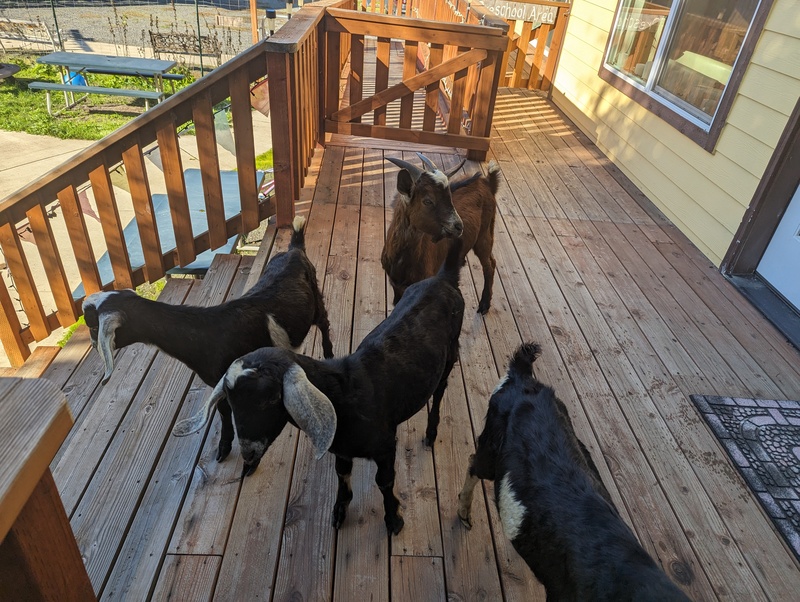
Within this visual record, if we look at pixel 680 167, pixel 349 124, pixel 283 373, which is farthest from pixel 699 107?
pixel 283 373

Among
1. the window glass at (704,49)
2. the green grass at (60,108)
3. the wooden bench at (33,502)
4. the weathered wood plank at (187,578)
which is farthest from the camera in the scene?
the green grass at (60,108)

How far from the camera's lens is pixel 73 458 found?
2.46 metres

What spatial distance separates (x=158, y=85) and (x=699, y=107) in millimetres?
11010

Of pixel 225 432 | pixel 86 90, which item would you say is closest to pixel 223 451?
pixel 225 432

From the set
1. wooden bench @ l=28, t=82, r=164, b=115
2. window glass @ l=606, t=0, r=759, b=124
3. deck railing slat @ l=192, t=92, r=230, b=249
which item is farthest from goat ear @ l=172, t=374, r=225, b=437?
wooden bench @ l=28, t=82, r=164, b=115

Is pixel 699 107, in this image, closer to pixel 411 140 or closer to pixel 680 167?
pixel 680 167

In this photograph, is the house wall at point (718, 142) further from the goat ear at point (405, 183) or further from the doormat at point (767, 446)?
the goat ear at point (405, 183)

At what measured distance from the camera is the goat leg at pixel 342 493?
6.75 feet

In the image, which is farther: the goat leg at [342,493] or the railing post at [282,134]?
the railing post at [282,134]

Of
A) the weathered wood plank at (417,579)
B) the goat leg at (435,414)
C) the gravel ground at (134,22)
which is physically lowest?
the gravel ground at (134,22)

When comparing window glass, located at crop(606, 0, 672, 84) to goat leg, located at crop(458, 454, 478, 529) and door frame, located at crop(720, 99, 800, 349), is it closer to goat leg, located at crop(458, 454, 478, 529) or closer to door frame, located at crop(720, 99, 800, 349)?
door frame, located at crop(720, 99, 800, 349)

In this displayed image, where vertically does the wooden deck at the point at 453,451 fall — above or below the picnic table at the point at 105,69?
above

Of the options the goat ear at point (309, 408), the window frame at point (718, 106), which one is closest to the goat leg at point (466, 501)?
the goat ear at point (309, 408)

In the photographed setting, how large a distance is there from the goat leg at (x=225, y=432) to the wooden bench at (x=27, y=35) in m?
16.3
